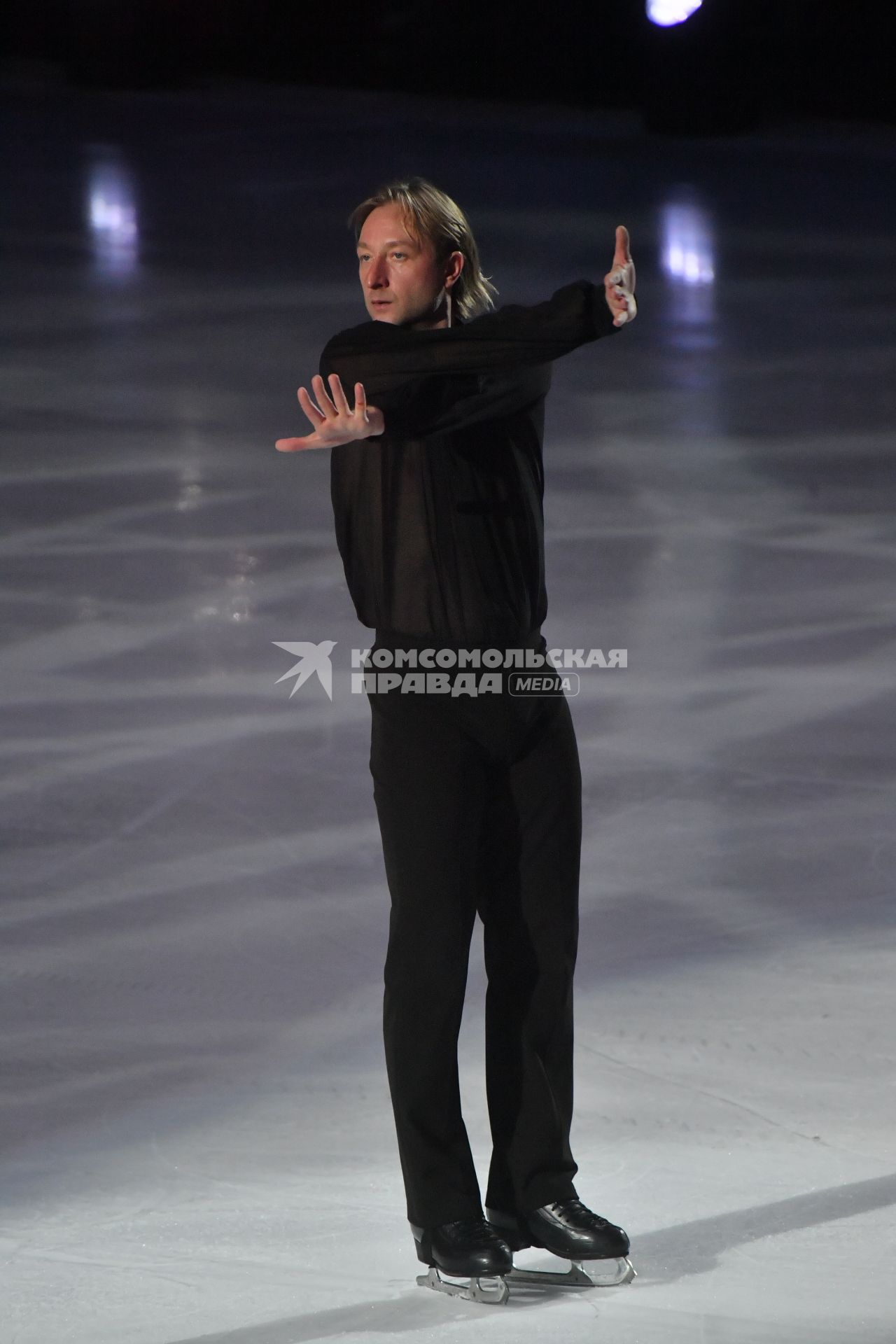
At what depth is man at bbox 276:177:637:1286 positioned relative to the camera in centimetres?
254

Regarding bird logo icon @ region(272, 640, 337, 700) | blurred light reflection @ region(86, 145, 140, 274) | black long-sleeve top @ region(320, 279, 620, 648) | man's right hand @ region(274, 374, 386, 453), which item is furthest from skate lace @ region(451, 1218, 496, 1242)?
blurred light reflection @ region(86, 145, 140, 274)

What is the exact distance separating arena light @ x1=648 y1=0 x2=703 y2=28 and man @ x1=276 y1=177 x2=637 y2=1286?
3119mm

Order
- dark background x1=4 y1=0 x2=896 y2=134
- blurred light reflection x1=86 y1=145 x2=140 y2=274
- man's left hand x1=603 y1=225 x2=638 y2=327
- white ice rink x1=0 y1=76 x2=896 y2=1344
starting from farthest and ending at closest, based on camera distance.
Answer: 1. dark background x1=4 y1=0 x2=896 y2=134
2. blurred light reflection x1=86 y1=145 x2=140 y2=274
3. white ice rink x1=0 y1=76 x2=896 y2=1344
4. man's left hand x1=603 y1=225 x2=638 y2=327

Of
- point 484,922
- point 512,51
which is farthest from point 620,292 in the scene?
point 512,51

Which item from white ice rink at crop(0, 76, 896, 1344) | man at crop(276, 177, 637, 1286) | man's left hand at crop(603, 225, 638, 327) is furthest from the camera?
white ice rink at crop(0, 76, 896, 1344)

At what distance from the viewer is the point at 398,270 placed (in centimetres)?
256

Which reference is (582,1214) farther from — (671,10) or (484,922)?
(671,10)

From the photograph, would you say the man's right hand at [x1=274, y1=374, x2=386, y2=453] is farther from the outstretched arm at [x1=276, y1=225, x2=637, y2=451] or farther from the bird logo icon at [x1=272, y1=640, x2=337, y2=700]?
the bird logo icon at [x1=272, y1=640, x2=337, y2=700]

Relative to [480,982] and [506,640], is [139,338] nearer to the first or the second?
[480,982]

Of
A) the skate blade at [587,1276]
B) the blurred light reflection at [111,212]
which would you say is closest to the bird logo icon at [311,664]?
the skate blade at [587,1276]

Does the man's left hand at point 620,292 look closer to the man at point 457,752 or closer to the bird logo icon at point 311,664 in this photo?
the man at point 457,752

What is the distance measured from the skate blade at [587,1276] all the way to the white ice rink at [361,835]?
2 cm

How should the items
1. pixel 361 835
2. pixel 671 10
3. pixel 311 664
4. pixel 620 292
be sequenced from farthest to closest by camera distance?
pixel 671 10 < pixel 311 664 < pixel 361 835 < pixel 620 292

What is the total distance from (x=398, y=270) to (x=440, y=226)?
3.1 inches
